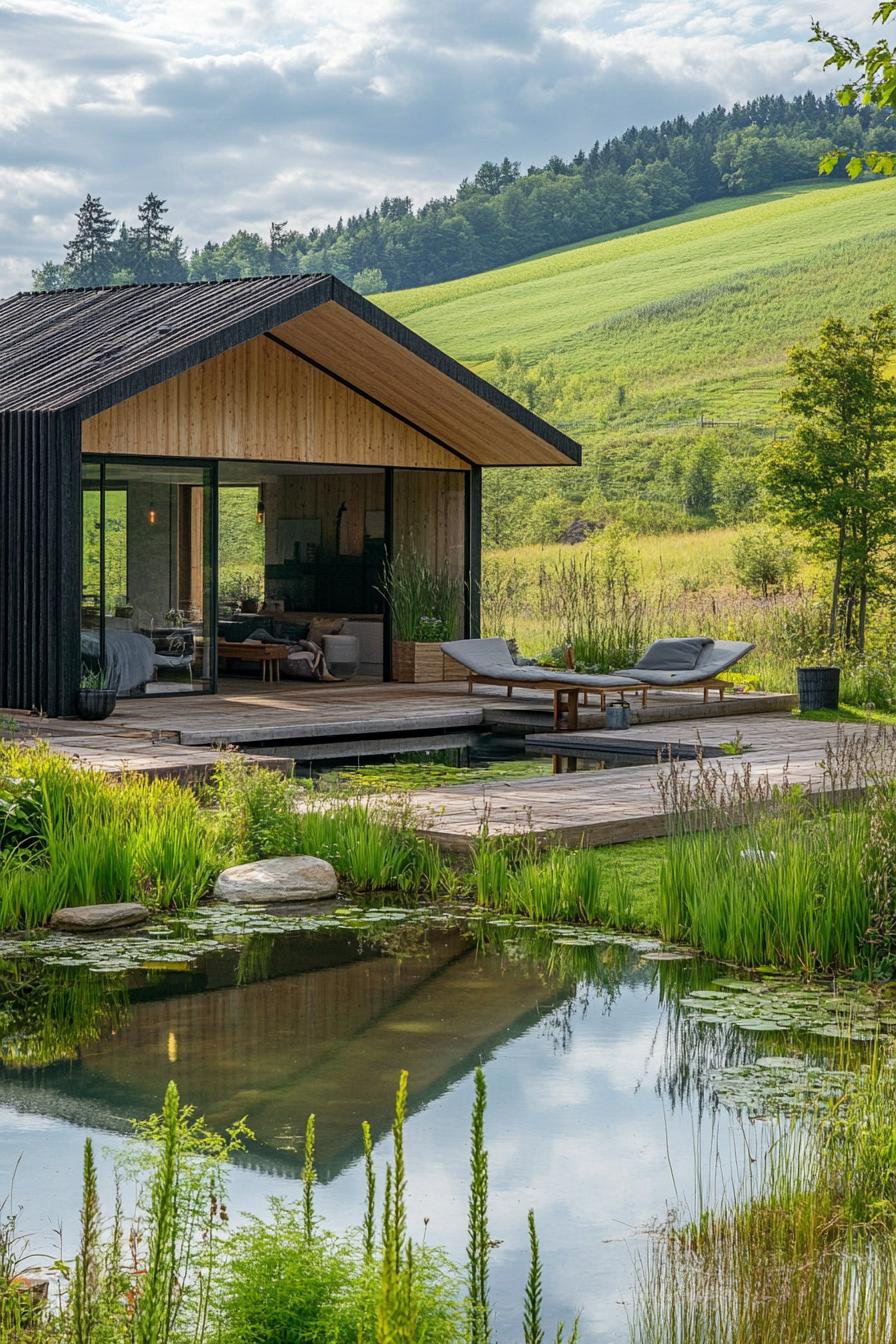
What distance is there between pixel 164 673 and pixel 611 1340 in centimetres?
1315

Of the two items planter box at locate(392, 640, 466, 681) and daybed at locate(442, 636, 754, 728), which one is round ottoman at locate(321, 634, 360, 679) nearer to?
planter box at locate(392, 640, 466, 681)

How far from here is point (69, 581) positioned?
14602mm

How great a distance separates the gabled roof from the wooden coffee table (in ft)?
8.96

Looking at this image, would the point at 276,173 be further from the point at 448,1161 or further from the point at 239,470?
the point at 448,1161

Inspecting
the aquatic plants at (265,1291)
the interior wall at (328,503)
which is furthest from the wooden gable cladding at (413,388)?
the aquatic plants at (265,1291)

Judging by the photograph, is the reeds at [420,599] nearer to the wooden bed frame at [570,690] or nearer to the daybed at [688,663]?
the wooden bed frame at [570,690]

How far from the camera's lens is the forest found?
85.2 m

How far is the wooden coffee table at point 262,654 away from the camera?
18500 mm

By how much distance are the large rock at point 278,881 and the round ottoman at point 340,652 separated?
1050cm

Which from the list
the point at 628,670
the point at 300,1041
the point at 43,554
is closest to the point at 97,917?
the point at 300,1041

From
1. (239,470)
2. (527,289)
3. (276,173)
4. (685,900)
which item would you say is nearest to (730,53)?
(276,173)

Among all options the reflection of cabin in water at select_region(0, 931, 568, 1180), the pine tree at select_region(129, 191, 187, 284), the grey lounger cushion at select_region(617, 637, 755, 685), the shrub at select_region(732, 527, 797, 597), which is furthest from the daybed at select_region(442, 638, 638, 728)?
the pine tree at select_region(129, 191, 187, 284)

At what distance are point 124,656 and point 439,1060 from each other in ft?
34.9

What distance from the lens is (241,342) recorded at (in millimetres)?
15406
